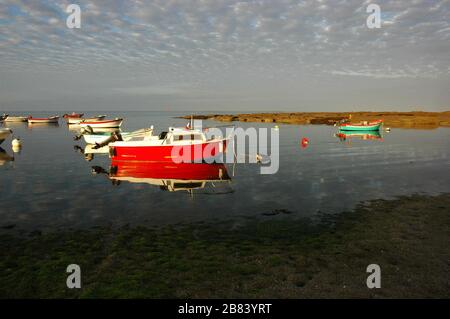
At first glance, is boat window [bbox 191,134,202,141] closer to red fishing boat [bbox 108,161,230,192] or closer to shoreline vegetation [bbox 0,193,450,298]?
red fishing boat [bbox 108,161,230,192]

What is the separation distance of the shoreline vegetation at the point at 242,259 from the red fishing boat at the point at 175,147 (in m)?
14.4

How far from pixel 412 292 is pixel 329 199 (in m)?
10.00

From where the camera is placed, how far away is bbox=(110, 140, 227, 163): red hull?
29531 millimetres

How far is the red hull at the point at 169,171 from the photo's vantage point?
84.9 ft

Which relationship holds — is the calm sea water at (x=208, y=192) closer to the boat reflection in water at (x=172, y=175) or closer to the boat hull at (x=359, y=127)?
the boat reflection in water at (x=172, y=175)

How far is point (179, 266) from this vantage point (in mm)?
11461

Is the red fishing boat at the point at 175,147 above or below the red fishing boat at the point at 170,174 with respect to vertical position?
above

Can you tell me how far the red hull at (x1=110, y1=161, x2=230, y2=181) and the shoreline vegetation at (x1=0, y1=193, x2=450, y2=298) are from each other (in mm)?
10417

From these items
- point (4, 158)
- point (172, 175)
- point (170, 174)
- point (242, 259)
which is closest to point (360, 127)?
point (170, 174)

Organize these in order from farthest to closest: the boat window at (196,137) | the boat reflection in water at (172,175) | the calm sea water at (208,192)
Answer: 1. the boat window at (196,137)
2. the boat reflection in water at (172,175)
3. the calm sea water at (208,192)

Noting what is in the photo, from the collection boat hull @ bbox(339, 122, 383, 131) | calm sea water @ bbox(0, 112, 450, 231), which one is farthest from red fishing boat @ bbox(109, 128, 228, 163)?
boat hull @ bbox(339, 122, 383, 131)

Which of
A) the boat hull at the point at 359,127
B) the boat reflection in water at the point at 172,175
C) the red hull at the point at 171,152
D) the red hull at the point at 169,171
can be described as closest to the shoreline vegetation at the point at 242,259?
the boat reflection in water at the point at 172,175
